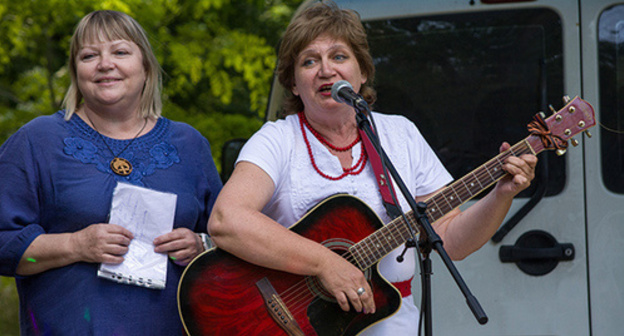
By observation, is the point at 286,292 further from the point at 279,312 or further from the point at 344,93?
the point at 344,93

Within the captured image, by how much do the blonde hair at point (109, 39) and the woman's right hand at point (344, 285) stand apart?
932mm

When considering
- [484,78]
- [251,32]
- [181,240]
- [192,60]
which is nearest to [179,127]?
[181,240]

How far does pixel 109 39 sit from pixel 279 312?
1176 millimetres

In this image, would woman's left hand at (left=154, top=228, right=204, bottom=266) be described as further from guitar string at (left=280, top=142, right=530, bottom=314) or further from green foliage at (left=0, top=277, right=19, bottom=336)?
A: green foliage at (left=0, top=277, right=19, bottom=336)

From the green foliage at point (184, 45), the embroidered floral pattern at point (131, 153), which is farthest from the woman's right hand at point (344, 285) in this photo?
the green foliage at point (184, 45)

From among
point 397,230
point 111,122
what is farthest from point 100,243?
point 397,230

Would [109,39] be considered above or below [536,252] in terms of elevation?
above

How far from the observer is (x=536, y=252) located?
2.97m

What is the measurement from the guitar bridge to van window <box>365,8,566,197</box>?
3.60 ft

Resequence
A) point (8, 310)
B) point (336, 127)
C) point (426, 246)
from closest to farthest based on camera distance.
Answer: point (426, 246), point (336, 127), point (8, 310)

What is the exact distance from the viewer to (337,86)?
2469 millimetres

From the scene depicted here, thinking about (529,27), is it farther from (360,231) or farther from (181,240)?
(181,240)

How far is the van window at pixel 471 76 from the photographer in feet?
10.3

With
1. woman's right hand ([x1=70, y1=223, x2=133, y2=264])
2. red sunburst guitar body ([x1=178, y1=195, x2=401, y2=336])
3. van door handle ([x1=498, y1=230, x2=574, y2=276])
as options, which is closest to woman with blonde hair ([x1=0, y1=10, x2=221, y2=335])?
woman's right hand ([x1=70, y1=223, x2=133, y2=264])
